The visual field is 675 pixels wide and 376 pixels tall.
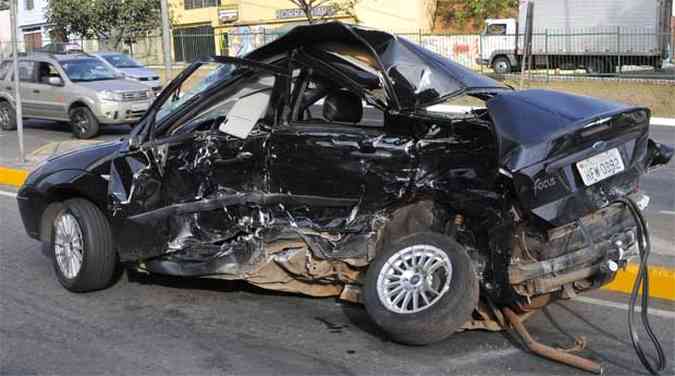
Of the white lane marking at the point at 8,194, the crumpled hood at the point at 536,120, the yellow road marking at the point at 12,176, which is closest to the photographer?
the crumpled hood at the point at 536,120

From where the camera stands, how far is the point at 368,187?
5.13 meters

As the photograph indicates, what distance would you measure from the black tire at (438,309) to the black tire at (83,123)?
12.8m

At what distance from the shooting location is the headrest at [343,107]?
17.7 feet

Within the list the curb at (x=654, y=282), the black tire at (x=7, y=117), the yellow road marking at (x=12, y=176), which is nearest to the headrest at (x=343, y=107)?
the curb at (x=654, y=282)

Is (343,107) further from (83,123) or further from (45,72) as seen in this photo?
(45,72)

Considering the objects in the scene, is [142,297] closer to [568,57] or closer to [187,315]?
[187,315]

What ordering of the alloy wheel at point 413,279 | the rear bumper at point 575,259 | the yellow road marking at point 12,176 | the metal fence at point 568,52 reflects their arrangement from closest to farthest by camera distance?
the rear bumper at point 575,259
the alloy wheel at point 413,279
the yellow road marking at point 12,176
the metal fence at point 568,52

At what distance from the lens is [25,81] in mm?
18141

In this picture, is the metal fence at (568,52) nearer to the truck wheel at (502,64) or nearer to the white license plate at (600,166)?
the truck wheel at (502,64)

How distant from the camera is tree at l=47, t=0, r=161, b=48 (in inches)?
1399

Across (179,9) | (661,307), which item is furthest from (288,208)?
(179,9)

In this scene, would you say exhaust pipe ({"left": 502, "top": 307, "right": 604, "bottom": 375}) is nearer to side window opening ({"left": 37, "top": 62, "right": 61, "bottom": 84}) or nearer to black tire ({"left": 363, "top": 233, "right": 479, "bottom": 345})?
black tire ({"left": 363, "top": 233, "right": 479, "bottom": 345})

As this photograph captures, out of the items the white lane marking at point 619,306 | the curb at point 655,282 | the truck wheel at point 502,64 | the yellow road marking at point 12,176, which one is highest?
the truck wheel at point 502,64

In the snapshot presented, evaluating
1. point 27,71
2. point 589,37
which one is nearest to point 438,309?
point 27,71
